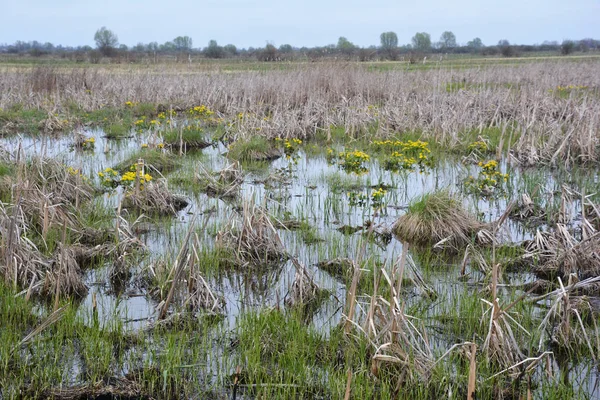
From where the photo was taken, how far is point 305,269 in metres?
5.38

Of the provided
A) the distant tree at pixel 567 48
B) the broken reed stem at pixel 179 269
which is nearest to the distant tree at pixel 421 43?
the distant tree at pixel 567 48

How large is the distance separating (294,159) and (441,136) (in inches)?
136

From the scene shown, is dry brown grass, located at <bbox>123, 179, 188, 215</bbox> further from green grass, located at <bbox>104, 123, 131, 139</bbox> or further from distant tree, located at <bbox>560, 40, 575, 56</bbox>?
distant tree, located at <bbox>560, 40, 575, 56</bbox>

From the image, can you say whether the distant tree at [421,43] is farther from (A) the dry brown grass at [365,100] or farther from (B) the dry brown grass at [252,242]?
(B) the dry brown grass at [252,242]

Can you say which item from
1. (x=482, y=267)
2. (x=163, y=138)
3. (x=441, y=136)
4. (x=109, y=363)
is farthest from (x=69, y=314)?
(x=441, y=136)

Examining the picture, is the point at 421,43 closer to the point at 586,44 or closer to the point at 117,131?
the point at 586,44

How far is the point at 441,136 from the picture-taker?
13.2m

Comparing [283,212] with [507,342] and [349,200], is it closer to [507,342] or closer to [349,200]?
[349,200]

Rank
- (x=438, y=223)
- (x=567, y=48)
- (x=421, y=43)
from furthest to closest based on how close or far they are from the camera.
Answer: (x=421, y=43), (x=567, y=48), (x=438, y=223)

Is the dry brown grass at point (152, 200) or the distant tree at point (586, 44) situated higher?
the distant tree at point (586, 44)

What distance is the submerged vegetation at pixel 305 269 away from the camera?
13.6ft

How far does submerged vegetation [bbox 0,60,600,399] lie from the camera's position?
13.6ft

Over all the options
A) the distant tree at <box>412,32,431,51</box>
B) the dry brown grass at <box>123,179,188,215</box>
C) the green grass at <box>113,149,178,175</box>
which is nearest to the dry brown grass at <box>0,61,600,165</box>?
the green grass at <box>113,149,178,175</box>

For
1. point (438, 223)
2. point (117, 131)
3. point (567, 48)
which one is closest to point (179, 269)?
point (438, 223)
